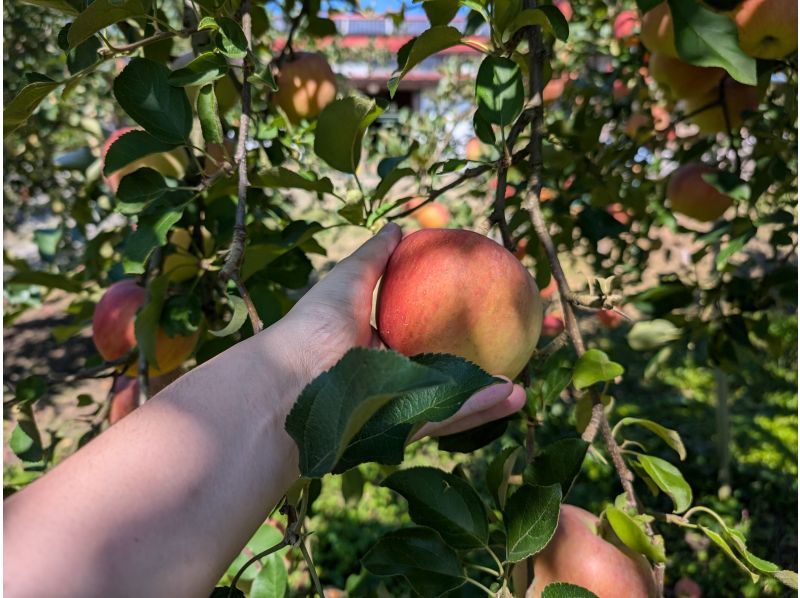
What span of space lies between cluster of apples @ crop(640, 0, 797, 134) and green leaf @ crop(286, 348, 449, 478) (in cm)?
77

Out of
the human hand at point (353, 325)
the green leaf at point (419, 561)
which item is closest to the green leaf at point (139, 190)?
the human hand at point (353, 325)

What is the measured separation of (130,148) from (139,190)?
5cm

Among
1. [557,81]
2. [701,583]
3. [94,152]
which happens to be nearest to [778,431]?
[701,583]

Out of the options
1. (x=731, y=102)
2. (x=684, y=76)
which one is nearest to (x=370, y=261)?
→ (x=684, y=76)

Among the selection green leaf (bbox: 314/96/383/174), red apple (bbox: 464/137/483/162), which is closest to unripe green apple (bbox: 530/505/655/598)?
green leaf (bbox: 314/96/383/174)

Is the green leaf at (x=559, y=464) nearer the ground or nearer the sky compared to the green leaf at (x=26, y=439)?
nearer the sky

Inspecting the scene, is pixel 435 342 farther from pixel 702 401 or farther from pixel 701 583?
pixel 702 401

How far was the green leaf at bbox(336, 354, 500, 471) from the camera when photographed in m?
0.42

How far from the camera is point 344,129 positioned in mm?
764

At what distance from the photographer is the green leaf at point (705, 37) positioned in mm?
759

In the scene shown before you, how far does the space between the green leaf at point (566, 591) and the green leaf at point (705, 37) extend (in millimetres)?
605

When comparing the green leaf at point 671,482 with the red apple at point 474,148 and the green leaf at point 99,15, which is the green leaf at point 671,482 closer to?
the green leaf at point 99,15

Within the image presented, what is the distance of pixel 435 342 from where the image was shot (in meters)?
0.69

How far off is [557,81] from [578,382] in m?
1.84
